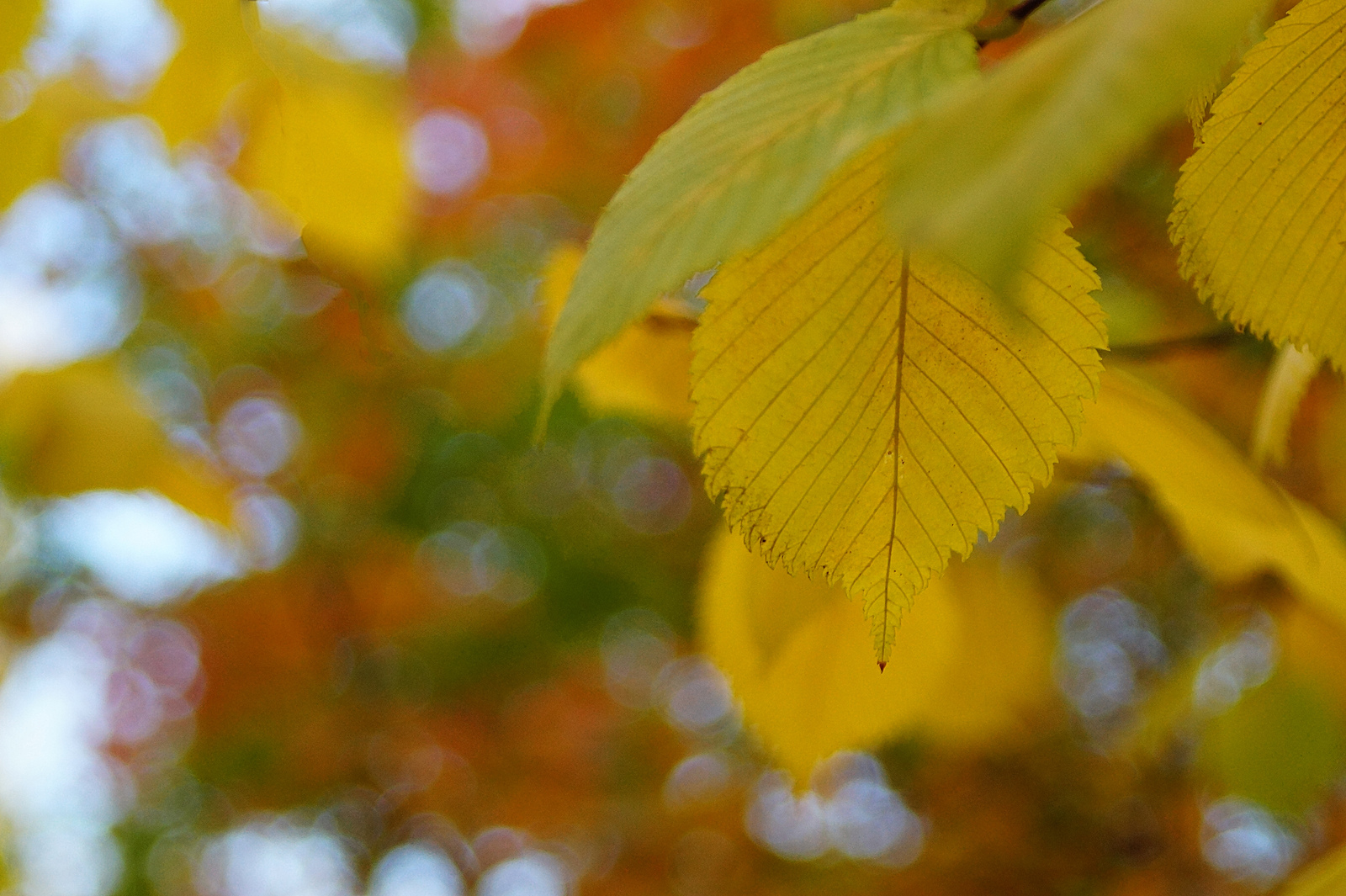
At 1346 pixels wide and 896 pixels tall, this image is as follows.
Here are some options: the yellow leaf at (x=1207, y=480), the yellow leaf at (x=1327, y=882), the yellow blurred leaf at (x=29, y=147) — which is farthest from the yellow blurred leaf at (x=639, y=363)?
the yellow blurred leaf at (x=29, y=147)

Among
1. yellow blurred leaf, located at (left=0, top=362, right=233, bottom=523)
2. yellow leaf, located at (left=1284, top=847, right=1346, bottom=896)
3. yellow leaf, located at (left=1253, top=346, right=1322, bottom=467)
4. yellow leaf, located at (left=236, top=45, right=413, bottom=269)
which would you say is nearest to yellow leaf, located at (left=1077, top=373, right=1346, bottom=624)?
yellow leaf, located at (left=1253, top=346, right=1322, bottom=467)

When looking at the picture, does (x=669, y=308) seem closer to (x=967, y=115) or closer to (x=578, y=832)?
(x=967, y=115)

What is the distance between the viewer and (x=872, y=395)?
0.29 metres

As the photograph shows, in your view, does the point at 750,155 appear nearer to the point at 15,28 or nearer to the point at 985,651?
the point at 15,28

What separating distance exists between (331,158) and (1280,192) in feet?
1.87

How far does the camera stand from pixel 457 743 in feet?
10.3

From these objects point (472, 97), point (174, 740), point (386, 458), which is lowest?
point (174, 740)

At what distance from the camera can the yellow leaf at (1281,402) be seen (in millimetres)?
457

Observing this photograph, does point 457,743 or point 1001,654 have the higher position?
point 457,743

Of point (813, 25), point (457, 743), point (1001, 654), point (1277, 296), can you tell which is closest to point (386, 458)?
point (457, 743)

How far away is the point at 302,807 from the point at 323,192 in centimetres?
326

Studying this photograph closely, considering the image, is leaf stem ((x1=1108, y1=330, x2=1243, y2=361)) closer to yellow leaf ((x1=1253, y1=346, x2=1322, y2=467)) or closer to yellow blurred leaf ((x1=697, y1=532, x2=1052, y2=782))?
yellow leaf ((x1=1253, y1=346, x2=1322, y2=467))

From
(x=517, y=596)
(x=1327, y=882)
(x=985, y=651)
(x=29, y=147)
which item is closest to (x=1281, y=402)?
(x=1327, y=882)

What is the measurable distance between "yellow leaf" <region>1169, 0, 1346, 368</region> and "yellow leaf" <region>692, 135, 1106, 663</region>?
47mm
